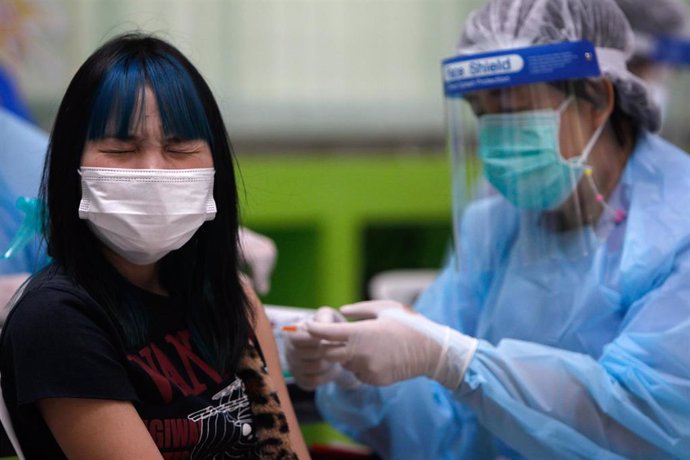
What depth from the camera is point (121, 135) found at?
1.10 meters

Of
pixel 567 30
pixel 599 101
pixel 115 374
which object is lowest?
pixel 115 374

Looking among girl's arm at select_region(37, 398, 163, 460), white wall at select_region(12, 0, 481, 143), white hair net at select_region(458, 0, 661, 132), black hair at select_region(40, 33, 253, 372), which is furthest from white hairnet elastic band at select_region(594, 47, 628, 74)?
white wall at select_region(12, 0, 481, 143)

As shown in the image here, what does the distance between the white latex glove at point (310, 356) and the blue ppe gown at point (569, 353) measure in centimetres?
A: 9

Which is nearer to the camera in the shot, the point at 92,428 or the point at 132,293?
the point at 92,428

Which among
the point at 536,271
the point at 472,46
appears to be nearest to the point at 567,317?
the point at 536,271

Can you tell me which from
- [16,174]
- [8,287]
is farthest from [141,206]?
[16,174]

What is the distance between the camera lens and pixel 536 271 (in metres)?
1.59

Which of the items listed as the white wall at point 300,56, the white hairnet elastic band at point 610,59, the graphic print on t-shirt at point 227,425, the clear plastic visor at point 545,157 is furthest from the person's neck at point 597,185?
the white wall at point 300,56

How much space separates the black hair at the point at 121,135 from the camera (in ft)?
3.61

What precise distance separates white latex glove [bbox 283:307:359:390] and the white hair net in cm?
50

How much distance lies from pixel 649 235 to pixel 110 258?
0.81 m

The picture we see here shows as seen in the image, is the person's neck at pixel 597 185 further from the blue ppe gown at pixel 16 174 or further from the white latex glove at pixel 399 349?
the blue ppe gown at pixel 16 174

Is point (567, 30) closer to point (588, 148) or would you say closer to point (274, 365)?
point (588, 148)

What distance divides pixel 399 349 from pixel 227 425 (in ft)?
1.04
